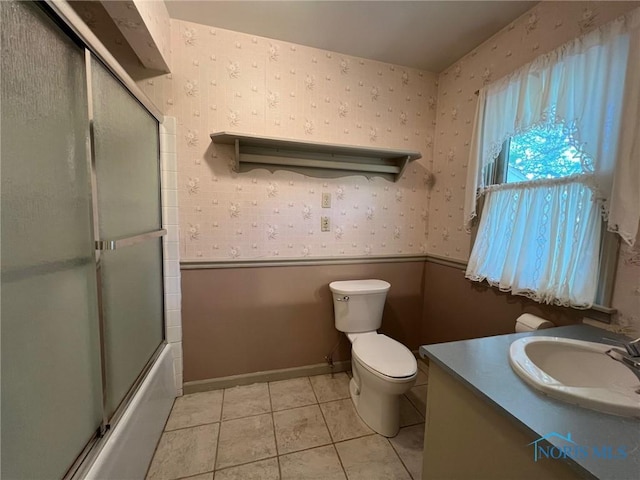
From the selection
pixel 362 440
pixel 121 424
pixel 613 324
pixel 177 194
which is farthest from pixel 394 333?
pixel 177 194

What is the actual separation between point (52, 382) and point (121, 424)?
41 cm

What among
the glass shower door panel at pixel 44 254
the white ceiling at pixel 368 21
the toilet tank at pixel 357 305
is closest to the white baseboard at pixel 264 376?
the toilet tank at pixel 357 305

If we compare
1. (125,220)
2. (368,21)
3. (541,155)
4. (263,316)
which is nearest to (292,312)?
(263,316)

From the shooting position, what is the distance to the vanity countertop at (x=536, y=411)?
1.63 ft

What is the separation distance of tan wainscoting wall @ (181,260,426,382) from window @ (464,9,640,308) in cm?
84

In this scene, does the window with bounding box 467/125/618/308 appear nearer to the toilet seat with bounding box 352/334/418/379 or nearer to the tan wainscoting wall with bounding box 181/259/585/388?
the tan wainscoting wall with bounding box 181/259/585/388

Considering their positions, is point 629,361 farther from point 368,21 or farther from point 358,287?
point 368,21

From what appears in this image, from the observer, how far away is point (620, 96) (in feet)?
3.27

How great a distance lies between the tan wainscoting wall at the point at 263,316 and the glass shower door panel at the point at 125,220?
0.88ft

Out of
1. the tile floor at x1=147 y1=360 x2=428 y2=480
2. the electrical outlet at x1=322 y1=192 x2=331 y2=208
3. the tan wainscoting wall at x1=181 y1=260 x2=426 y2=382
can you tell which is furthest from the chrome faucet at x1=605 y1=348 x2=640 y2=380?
the electrical outlet at x1=322 y1=192 x2=331 y2=208

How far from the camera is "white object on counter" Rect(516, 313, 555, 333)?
1190mm

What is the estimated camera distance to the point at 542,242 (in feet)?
4.16

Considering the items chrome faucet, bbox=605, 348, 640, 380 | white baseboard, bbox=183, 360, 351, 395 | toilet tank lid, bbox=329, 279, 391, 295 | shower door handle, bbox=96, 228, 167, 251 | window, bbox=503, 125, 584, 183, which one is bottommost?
white baseboard, bbox=183, 360, 351, 395

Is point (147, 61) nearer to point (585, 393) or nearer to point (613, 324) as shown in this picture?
point (585, 393)
